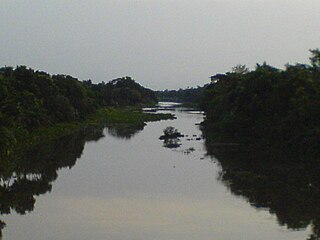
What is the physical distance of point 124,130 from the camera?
73.4 metres

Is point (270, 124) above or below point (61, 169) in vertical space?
above

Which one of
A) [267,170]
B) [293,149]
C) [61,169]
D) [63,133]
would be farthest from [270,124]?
[63,133]

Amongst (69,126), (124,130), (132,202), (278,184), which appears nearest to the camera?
(132,202)

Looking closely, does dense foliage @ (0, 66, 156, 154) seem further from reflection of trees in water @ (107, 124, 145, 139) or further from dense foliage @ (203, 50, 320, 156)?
dense foliage @ (203, 50, 320, 156)

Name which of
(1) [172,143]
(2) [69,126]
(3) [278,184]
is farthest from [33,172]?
(2) [69,126]

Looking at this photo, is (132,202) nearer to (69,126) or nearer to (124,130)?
(69,126)

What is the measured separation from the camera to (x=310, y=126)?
39500 mm

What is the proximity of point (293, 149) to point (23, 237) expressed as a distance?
1069 inches

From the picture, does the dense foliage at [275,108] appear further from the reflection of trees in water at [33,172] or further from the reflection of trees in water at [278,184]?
the reflection of trees in water at [33,172]

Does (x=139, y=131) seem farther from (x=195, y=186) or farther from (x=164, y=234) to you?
(x=164, y=234)

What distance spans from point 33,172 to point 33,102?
17.0m

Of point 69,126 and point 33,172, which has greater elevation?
point 69,126

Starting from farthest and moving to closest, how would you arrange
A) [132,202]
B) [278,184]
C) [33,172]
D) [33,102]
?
[33,102] → [33,172] → [278,184] → [132,202]

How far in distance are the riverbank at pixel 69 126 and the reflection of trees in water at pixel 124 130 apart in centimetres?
249
